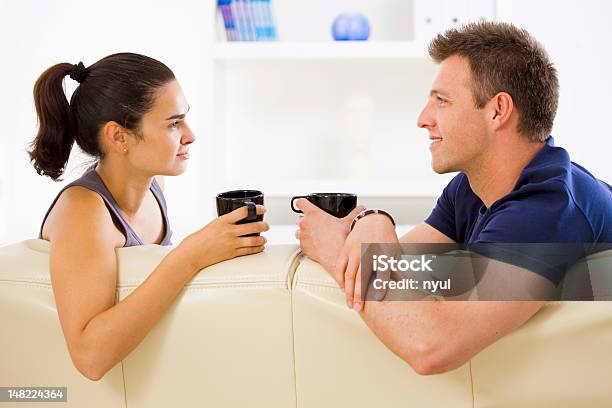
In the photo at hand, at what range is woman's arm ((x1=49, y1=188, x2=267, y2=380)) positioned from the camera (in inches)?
43.6

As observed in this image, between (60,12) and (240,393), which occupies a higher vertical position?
(60,12)

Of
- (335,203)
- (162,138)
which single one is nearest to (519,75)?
(335,203)

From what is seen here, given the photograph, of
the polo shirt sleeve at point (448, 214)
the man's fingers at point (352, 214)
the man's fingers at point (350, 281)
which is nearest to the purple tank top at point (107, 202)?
the man's fingers at point (352, 214)

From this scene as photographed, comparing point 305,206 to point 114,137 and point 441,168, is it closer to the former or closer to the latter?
point 441,168

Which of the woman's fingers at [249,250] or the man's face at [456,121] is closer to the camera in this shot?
the woman's fingers at [249,250]

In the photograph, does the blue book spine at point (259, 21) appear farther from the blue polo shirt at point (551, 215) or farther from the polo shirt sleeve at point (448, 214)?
the blue polo shirt at point (551, 215)

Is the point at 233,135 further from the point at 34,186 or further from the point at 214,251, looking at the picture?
the point at 214,251

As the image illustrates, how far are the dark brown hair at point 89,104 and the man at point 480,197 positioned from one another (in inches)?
22.2

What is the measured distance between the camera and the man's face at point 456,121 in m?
1.53

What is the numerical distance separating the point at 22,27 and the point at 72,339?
2991 millimetres

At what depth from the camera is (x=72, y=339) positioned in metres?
1.13

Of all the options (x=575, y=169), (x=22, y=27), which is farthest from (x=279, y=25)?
(x=575, y=169)

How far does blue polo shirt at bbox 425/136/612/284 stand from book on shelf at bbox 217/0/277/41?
2.43m

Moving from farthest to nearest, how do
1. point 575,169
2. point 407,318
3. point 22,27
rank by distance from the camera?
point 22,27, point 575,169, point 407,318
